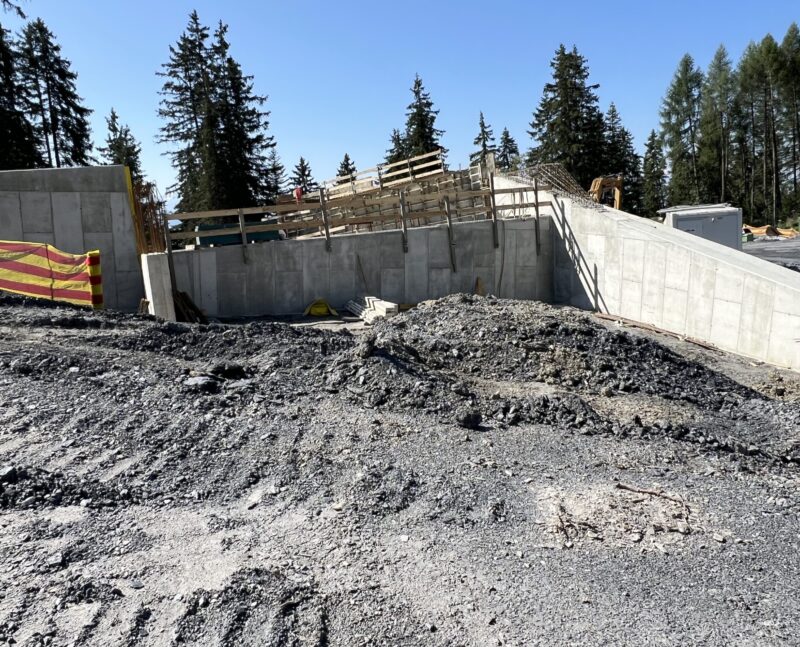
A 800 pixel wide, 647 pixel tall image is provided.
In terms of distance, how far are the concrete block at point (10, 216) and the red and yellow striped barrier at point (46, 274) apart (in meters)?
1.98

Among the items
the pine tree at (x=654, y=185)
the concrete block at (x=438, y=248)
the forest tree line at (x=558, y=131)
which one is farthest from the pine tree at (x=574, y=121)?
the concrete block at (x=438, y=248)

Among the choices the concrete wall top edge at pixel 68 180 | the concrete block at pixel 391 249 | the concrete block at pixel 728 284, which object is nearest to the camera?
the concrete block at pixel 728 284

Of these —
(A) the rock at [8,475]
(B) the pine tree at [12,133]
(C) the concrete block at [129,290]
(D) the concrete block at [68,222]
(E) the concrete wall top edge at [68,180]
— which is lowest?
(A) the rock at [8,475]

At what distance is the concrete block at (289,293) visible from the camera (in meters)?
15.7

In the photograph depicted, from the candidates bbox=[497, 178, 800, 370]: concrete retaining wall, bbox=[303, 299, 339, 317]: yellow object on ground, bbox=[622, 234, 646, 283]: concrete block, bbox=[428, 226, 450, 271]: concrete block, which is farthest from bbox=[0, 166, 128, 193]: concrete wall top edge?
bbox=[622, 234, 646, 283]: concrete block

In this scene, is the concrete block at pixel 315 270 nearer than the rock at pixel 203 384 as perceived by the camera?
No

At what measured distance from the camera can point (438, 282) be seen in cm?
1730

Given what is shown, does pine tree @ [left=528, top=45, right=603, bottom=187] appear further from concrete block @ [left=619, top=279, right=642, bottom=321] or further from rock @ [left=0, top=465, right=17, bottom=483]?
rock @ [left=0, top=465, right=17, bottom=483]

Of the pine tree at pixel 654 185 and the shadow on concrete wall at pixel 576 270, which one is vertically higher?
the pine tree at pixel 654 185

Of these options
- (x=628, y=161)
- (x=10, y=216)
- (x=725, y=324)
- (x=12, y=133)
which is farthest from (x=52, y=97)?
(x=628, y=161)

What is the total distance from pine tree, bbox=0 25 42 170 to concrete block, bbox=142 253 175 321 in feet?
51.4

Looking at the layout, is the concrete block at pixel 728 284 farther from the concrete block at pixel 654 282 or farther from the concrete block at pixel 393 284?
the concrete block at pixel 393 284

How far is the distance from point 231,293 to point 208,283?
0.61m

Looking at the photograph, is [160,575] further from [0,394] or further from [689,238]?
[689,238]
